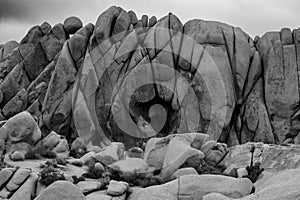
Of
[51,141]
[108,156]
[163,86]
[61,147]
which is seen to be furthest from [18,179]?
[163,86]

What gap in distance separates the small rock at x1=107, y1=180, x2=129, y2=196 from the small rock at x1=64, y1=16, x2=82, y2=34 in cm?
4401

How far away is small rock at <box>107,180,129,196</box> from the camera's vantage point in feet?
88.6

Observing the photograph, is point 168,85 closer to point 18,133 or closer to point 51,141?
point 51,141

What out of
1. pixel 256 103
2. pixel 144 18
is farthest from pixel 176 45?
pixel 256 103

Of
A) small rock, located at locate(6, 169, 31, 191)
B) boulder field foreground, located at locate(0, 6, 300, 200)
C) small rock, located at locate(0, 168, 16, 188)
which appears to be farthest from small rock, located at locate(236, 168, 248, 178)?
boulder field foreground, located at locate(0, 6, 300, 200)

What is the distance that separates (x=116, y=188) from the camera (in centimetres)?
2727

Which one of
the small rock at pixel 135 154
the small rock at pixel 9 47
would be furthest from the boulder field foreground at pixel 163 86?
the small rock at pixel 9 47

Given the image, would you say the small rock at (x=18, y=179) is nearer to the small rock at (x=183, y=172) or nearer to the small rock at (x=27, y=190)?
the small rock at (x=27, y=190)

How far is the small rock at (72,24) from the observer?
221 ft

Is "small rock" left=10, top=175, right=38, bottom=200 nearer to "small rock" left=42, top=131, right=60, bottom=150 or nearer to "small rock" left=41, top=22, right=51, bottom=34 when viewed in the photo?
"small rock" left=42, top=131, right=60, bottom=150

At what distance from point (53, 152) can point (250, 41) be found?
3615 centimetres

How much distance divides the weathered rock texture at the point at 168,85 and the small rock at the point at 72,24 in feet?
21.4

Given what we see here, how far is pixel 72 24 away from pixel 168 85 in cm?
2110

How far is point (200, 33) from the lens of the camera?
58500 millimetres
